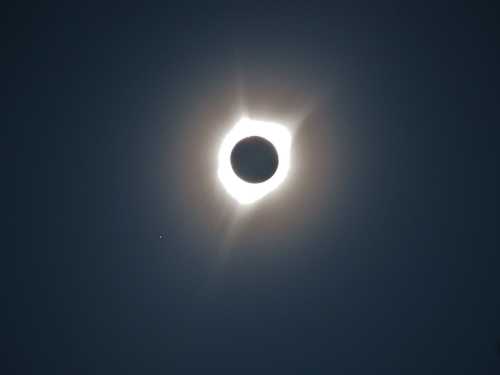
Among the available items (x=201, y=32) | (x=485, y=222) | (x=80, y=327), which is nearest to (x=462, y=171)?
(x=485, y=222)

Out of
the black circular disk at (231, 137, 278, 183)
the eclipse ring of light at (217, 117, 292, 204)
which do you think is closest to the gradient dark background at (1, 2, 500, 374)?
the eclipse ring of light at (217, 117, 292, 204)

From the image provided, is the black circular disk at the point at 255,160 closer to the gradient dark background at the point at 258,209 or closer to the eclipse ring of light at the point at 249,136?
the eclipse ring of light at the point at 249,136

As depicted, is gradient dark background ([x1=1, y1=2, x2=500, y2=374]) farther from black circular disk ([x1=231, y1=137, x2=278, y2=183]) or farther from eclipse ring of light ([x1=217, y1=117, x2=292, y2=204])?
black circular disk ([x1=231, y1=137, x2=278, y2=183])

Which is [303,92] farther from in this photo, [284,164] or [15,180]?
[15,180]

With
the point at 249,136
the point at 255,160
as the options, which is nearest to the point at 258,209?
the point at 255,160

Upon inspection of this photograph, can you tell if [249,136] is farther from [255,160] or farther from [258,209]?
[258,209]
